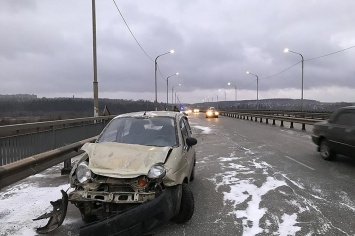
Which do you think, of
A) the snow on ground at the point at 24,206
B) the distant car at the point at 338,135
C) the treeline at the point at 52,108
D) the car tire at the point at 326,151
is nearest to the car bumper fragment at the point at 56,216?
the snow on ground at the point at 24,206

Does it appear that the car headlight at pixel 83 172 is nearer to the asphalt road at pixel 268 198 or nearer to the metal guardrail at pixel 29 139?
the asphalt road at pixel 268 198

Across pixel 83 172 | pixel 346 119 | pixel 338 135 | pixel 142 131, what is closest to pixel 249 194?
pixel 142 131

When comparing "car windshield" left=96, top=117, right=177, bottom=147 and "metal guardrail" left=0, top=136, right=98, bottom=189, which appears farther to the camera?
"car windshield" left=96, top=117, right=177, bottom=147

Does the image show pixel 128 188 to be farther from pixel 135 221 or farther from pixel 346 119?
pixel 346 119

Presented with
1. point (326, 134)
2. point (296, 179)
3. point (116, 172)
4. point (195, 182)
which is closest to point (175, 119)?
point (195, 182)

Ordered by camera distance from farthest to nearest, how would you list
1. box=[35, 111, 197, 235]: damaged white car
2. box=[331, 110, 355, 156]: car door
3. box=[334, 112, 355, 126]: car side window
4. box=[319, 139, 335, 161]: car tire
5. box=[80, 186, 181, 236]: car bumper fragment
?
box=[319, 139, 335, 161]: car tire → box=[334, 112, 355, 126]: car side window → box=[331, 110, 355, 156]: car door → box=[35, 111, 197, 235]: damaged white car → box=[80, 186, 181, 236]: car bumper fragment

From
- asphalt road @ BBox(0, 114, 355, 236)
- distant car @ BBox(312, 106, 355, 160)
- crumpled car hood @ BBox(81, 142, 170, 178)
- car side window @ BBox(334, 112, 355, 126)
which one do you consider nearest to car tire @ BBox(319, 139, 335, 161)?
distant car @ BBox(312, 106, 355, 160)

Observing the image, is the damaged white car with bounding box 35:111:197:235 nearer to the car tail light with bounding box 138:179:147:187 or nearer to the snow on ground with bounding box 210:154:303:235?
the car tail light with bounding box 138:179:147:187

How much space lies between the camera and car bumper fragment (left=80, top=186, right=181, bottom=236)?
4.16m

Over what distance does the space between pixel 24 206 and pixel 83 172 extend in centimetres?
194


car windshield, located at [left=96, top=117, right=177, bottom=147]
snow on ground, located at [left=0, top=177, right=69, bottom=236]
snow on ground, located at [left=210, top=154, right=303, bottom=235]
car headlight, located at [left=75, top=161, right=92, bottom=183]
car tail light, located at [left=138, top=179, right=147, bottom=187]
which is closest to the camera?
car tail light, located at [left=138, top=179, right=147, bottom=187]

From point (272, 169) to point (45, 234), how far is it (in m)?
6.63

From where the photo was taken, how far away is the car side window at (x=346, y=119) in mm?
10180

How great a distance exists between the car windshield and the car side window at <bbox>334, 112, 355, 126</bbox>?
20.1ft
